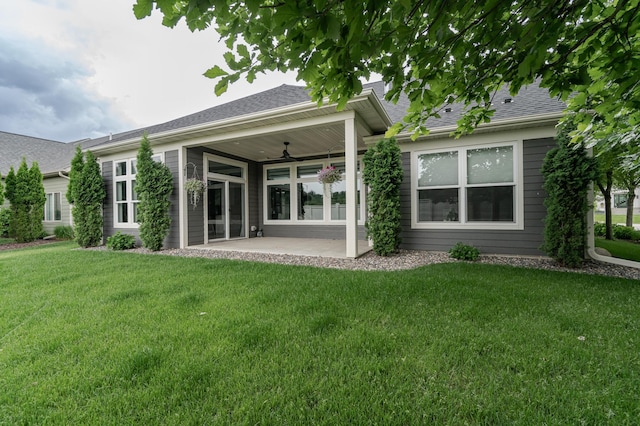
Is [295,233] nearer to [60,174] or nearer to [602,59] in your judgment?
[602,59]

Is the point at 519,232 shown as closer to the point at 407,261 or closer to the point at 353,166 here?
the point at 407,261

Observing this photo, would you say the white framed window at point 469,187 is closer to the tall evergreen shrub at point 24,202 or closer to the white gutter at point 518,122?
the white gutter at point 518,122

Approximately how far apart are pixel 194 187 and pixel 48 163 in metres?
12.7

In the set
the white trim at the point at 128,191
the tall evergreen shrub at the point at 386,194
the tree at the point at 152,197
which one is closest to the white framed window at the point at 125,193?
the white trim at the point at 128,191

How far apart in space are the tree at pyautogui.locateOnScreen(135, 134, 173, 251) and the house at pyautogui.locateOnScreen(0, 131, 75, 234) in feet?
24.2

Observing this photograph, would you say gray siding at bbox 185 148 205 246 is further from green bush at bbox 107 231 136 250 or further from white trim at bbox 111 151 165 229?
white trim at bbox 111 151 165 229

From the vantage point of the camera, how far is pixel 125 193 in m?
8.30

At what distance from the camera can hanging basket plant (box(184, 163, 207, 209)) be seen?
7035 mm

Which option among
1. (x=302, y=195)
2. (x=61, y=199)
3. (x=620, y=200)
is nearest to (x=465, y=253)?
(x=302, y=195)

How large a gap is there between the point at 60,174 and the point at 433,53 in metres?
15.2

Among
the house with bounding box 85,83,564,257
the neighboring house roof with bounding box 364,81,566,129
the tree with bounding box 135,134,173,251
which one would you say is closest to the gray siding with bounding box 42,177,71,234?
the house with bounding box 85,83,564,257

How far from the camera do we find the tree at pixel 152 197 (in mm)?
6969

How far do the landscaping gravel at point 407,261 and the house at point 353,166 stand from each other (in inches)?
15.8

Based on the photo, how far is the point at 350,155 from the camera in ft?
17.5
